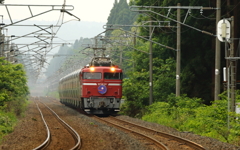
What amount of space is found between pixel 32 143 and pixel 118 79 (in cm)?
1561

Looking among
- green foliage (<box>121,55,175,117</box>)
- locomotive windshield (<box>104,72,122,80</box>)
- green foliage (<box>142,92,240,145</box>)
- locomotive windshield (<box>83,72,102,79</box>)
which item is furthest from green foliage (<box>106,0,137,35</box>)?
green foliage (<box>142,92,240,145</box>)

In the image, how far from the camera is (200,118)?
19.4 meters

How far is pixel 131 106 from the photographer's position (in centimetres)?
3562

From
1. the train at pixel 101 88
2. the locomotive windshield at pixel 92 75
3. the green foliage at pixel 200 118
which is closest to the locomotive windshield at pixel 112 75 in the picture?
the train at pixel 101 88

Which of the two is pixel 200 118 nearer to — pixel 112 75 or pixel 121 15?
pixel 112 75

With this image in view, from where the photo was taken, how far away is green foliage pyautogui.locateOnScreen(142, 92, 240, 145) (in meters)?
16.7

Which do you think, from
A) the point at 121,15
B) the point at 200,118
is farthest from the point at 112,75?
the point at 121,15

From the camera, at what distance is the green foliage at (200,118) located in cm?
1674

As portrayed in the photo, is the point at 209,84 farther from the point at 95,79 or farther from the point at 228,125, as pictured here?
the point at 228,125

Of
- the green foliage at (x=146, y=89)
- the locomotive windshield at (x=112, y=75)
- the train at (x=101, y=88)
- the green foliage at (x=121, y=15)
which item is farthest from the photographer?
the green foliage at (x=121, y=15)

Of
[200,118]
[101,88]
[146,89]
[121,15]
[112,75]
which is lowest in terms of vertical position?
[200,118]

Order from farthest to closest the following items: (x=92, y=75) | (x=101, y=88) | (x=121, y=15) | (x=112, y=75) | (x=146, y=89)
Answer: (x=121, y=15), (x=146, y=89), (x=112, y=75), (x=92, y=75), (x=101, y=88)

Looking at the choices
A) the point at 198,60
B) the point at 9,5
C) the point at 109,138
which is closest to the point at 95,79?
the point at 198,60

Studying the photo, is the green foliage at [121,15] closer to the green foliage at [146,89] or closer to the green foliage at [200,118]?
the green foliage at [146,89]
